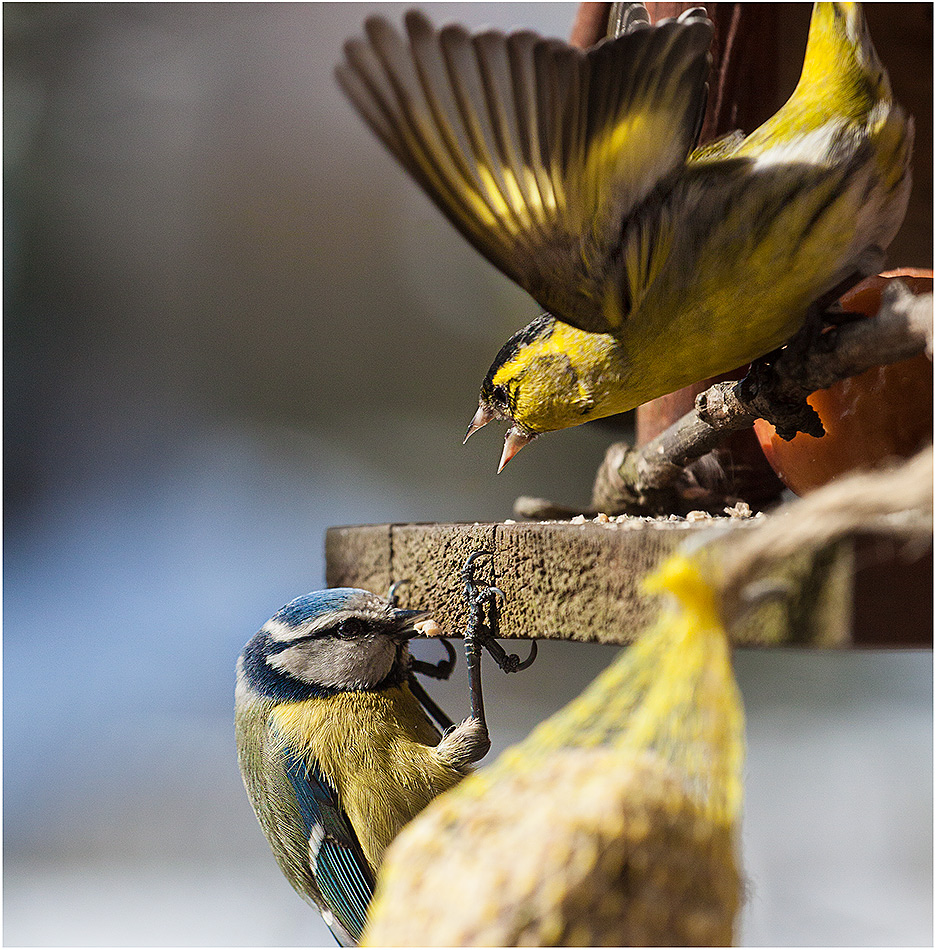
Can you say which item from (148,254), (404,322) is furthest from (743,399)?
(148,254)

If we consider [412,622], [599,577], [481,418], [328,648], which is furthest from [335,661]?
[599,577]

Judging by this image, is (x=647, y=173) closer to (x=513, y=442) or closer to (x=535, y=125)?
(x=535, y=125)

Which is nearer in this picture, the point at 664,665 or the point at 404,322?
the point at 664,665

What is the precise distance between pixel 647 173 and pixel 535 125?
0.31 ft

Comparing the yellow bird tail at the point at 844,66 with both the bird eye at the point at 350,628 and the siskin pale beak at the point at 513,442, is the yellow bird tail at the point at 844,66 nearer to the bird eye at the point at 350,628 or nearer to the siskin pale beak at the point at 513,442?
the siskin pale beak at the point at 513,442

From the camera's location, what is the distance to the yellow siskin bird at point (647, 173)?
0.58 meters

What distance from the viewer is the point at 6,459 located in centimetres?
273

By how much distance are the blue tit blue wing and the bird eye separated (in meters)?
0.13

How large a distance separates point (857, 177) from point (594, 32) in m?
0.69

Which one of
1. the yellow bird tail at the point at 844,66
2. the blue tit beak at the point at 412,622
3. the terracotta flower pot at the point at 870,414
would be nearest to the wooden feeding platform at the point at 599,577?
the blue tit beak at the point at 412,622

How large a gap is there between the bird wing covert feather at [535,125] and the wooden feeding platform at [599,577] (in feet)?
0.64

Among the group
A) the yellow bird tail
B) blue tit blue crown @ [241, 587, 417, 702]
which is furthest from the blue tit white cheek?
the yellow bird tail

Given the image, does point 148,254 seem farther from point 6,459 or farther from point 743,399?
point 743,399

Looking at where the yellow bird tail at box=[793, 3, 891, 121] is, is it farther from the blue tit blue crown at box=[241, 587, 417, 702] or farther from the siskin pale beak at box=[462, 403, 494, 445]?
the blue tit blue crown at box=[241, 587, 417, 702]
